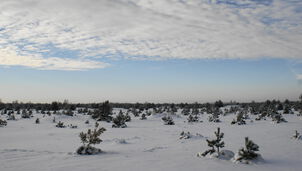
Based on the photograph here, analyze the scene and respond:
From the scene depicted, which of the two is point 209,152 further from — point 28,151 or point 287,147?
point 28,151

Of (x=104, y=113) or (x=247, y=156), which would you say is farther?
(x=104, y=113)

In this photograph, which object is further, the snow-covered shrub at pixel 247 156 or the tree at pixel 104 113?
the tree at pixel 104 113

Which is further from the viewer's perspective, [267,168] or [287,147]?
[287,147]

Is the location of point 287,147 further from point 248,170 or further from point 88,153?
point 88,153

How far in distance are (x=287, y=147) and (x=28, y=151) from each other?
12.5 metres

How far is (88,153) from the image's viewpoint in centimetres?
1049

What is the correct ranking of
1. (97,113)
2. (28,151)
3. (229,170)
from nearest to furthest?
(229,170) < (28,151) < (97,113)

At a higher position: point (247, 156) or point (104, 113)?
point (104, 113)

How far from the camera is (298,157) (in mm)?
10305

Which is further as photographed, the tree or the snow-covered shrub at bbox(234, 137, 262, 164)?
the tree

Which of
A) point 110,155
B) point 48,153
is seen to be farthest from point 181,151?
point 48,153

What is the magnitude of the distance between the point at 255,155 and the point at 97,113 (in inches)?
1048

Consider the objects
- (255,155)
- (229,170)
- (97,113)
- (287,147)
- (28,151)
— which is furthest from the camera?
(97,113)

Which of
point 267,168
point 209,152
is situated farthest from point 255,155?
point 209,152
